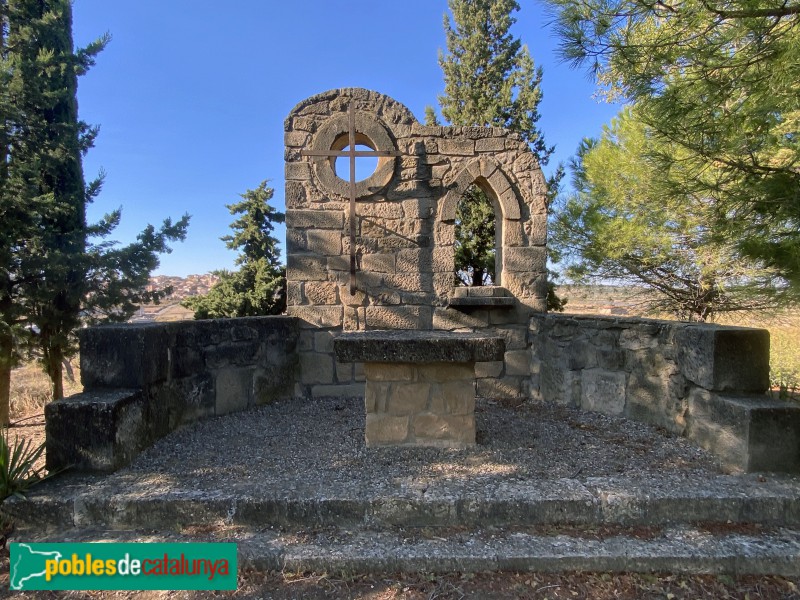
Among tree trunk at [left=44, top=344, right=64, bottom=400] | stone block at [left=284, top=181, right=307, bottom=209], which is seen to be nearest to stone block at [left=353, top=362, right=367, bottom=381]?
stone block at [left=284, top=181, right=307, bottom=209]

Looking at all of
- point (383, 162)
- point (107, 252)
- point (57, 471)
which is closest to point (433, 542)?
point (57, 471)

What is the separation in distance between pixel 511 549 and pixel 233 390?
2813mm

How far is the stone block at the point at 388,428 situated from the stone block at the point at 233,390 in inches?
64.7

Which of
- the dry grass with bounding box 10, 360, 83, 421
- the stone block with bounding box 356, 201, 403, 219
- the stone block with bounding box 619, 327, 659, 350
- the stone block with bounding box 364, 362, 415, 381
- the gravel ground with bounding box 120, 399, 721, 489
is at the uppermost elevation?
the stone block with bounding box 356, 201, 403, 219

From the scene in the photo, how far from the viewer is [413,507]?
6.70 feet

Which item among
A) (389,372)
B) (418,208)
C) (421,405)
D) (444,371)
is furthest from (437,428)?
(418,208)

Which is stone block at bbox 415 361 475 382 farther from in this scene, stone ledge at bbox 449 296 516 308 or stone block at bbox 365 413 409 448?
stone ledge at bbox 449 296 516 308

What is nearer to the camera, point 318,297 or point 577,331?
point 577,331

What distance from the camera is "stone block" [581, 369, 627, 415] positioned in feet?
11.5

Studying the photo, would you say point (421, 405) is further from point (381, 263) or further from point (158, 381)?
point (381, 263)

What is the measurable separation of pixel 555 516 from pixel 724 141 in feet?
9.34

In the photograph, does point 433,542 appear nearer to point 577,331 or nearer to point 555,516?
point 555,516

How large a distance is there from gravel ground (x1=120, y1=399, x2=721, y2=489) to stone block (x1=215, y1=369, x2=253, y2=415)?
0.49ft

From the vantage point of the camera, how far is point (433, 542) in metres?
1.91
